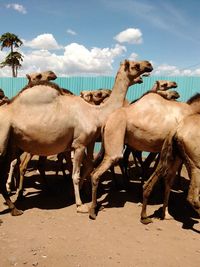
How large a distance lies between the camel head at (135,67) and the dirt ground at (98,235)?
272 centimetres

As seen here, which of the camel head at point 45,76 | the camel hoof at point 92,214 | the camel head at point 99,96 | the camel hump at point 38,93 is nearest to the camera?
the camel hoof at point 92,214

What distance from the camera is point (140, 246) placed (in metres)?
4.78

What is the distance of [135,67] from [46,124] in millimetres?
2178

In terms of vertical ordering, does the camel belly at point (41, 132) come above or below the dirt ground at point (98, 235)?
above

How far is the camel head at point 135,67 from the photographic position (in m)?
6.55

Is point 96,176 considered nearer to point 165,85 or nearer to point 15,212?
point 15,212

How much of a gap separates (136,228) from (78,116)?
7.65 feet

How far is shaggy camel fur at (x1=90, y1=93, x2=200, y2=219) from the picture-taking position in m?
6.07

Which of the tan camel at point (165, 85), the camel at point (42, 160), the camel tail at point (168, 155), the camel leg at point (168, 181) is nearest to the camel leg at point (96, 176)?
the camel tail at point (168, 155)

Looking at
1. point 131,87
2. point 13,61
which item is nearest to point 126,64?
point 131,87

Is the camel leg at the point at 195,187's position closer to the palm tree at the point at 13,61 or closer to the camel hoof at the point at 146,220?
the camel hoof at the point at 146,220

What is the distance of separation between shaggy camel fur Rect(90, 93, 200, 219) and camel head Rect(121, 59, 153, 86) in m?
0.61

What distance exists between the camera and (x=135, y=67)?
6.55m

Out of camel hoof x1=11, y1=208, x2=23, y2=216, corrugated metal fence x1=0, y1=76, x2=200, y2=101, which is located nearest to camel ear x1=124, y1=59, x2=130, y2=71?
camel hoof x1=11, y1=208, x2=23, y2=216
